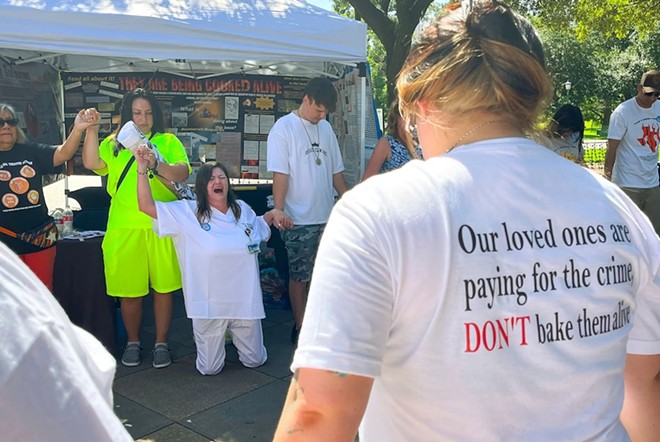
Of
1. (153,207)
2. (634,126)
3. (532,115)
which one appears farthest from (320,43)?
(532,115)

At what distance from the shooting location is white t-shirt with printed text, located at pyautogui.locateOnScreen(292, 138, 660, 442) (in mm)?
925

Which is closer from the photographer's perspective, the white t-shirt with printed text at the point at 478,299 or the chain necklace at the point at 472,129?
the white t-shirt with printed text at the point at 478,299

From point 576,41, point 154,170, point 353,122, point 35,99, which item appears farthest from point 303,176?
point 576,41

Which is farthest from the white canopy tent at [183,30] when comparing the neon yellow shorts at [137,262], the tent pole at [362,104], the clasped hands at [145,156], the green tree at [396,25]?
the green tree at [396,25]

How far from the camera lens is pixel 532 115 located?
113 centimetres

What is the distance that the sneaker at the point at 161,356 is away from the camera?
14.0 feet

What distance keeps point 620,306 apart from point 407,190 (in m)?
0.46

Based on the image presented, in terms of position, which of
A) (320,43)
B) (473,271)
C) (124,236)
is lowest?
(124,236)

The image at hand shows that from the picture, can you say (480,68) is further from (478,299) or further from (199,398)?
(199,398)

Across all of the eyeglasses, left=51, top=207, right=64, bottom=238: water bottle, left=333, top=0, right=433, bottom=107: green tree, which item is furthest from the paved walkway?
left=333, top=0, right=433, bottom=107: green tree

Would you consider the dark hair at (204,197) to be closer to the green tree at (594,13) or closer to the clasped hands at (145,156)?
the clasped hands at (145,156)

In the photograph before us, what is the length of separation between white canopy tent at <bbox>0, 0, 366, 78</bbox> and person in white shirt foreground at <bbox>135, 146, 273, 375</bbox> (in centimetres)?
109

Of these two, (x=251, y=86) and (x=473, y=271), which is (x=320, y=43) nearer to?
(x=251, y=86)

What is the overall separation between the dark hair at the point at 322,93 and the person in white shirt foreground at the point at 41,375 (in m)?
3.69
